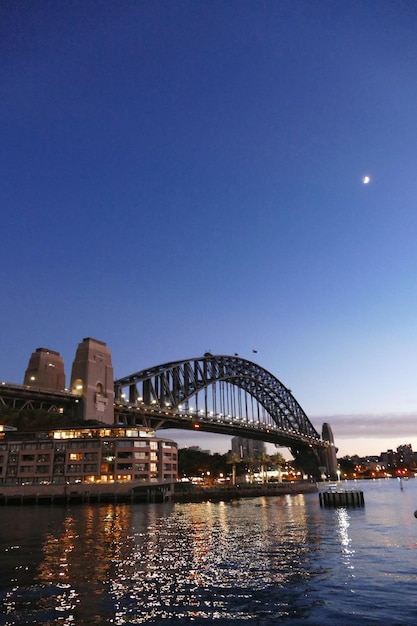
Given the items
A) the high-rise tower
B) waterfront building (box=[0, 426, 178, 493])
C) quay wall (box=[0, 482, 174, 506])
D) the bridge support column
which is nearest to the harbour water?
quay wall (box=[0, 482, 174, 506])

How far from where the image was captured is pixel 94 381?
113000mm

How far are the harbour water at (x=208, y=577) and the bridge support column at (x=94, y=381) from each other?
2724 inches

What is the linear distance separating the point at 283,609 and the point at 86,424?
298ft

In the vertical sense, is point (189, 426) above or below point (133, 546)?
above

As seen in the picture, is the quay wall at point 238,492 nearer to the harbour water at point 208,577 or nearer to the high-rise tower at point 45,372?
the high-rise tower at point 45,372

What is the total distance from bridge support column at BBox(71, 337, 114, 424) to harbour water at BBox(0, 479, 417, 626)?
69182 millimetres

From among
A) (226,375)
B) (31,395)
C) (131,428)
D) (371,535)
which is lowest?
(371,535)

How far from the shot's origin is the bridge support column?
365 feet

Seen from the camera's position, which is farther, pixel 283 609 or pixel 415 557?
pixel 415 557

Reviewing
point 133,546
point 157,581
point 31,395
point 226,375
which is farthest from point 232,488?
point 157,581

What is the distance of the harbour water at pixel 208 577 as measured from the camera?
17906 millimetres

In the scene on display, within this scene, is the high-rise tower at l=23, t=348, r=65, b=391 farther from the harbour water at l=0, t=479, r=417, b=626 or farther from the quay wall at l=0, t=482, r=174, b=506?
the harbour water at l=0, t=479, r=417, b=626

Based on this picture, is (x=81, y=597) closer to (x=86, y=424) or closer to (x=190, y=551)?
(x=190, y=551)

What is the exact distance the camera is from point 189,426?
468 feet
